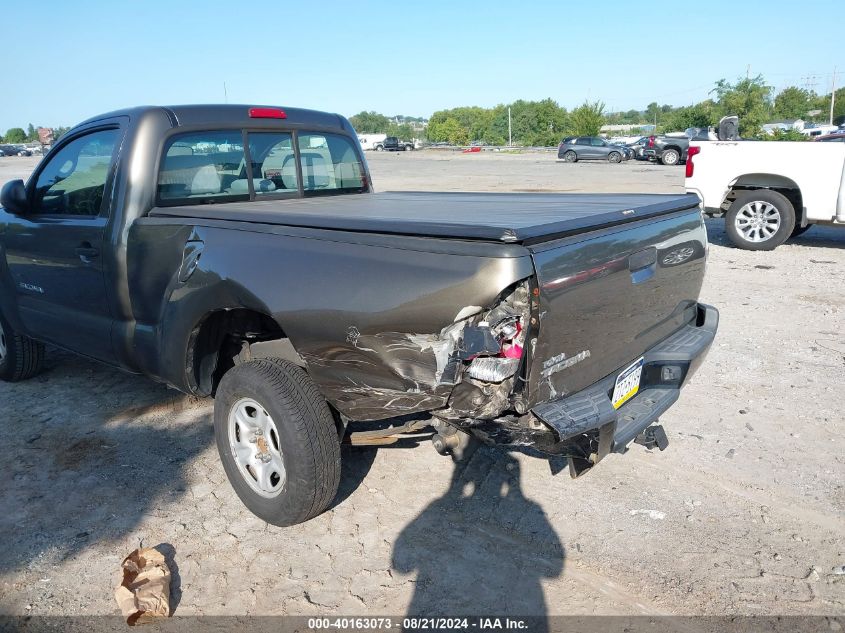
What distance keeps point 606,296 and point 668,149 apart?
3159cm

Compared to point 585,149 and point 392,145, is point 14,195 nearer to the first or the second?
point 585,149

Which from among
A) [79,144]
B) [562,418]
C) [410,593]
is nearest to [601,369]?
[562,418]

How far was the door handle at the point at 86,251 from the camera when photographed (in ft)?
12.5

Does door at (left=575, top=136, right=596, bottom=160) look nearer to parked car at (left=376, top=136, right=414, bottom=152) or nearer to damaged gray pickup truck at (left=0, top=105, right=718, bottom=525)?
parked car at (left=376, top=136, right=414, bottom=152)

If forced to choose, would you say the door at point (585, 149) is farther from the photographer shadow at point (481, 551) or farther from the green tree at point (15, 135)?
the green tree at point (15, 135)

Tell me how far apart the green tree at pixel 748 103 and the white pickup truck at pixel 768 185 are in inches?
1075

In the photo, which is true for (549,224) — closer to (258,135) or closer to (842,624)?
(842,624)

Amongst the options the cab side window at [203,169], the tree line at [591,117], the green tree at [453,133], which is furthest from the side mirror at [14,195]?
the green tree at [453,133]

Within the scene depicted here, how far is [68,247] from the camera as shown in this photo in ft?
13.1

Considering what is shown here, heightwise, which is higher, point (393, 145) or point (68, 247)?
point (393, 145)

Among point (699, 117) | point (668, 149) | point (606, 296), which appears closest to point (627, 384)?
point (606, 296)

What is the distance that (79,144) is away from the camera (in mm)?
4148

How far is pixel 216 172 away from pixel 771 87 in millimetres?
42138

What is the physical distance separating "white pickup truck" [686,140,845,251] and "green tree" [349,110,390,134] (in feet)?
386
